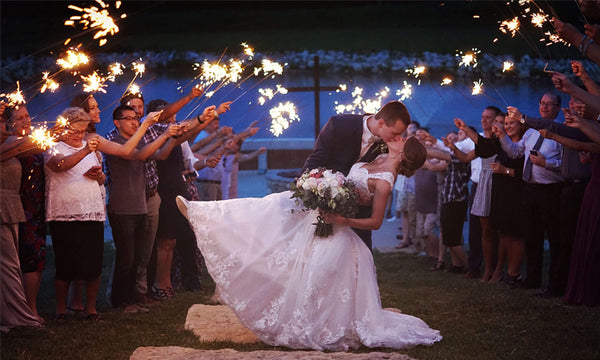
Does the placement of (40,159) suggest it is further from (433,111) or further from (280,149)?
(433,111)

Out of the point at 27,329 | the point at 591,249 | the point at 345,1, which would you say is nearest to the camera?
the point at 27,329

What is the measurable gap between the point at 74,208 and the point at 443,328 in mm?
3596

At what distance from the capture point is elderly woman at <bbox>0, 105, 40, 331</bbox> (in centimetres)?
623

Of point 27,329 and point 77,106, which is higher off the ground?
point 77,106

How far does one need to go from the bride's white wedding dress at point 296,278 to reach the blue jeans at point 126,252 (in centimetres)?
134

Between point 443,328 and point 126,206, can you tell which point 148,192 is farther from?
point 443,328

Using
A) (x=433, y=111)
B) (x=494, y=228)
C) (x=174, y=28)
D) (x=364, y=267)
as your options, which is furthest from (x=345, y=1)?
(x=364, y=267)

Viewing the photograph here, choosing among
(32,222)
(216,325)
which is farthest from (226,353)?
(32,222)

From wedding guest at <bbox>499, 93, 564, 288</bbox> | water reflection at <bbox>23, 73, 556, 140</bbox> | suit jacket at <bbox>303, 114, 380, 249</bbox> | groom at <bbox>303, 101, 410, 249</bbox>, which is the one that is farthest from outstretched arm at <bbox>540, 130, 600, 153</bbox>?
water reflection at <bbox>23, 73, 556, 140</bbox>

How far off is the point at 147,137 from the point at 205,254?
2.23m

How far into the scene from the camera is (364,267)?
20.0 ft

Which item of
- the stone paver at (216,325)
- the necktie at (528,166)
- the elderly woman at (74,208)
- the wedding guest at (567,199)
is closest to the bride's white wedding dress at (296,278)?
the stone paver at (216,325)

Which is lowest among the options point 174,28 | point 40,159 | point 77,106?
point 40,159

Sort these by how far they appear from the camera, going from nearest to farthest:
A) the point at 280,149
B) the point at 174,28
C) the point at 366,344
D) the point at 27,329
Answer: the point at 366,344 < the point at 27,329 < the point at 280,149 < the point at 174,28
